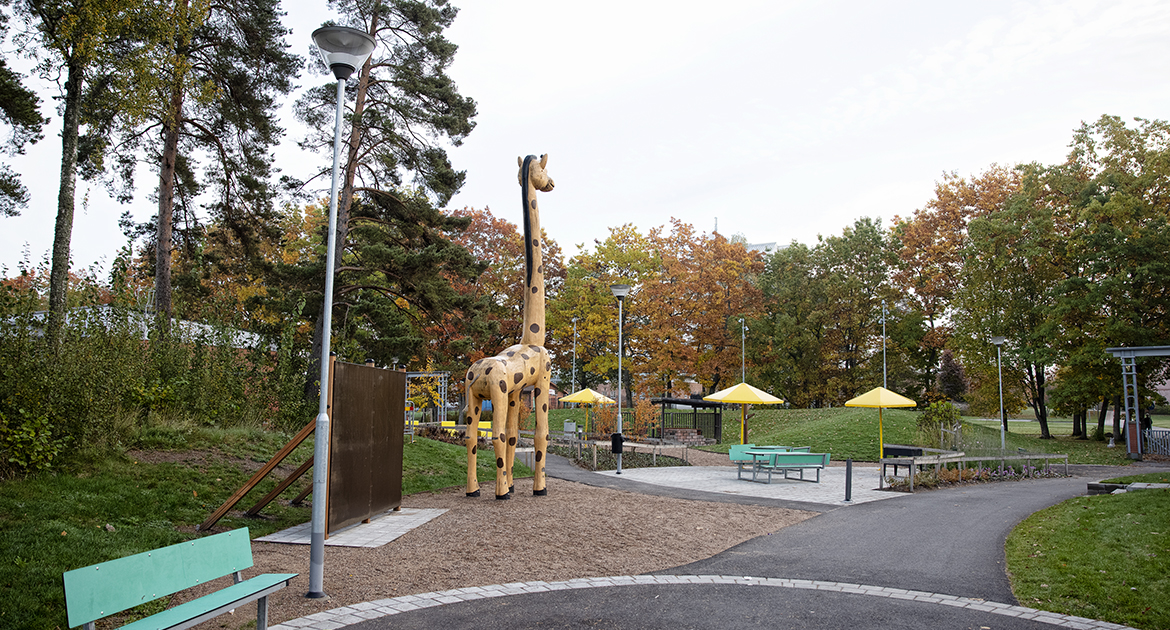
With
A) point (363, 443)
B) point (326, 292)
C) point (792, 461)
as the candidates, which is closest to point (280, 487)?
point (363, 443)

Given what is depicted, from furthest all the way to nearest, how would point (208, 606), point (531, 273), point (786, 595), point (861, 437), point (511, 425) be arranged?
1. point (861, 437)
2. point (531, 273)
3. point (511, 425)
4. point (786, 595)
5. point (208, 606)

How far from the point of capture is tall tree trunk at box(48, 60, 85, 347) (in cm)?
949

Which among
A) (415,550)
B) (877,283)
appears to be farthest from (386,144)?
(877,283)

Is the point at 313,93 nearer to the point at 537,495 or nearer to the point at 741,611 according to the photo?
the point at 537,495

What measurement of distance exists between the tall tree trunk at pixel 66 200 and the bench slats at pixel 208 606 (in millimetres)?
6699

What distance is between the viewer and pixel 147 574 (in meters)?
4.34

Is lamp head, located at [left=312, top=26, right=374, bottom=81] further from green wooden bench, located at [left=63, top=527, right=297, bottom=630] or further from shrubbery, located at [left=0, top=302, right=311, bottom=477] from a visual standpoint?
shrubbery, located at [left=0, top=302, right=311, bottom=477]

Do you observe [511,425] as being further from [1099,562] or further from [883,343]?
[883,343]

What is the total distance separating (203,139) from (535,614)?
15.7 metres

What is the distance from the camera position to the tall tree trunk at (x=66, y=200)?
31.1 feet

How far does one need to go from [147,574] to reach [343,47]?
4.56 m

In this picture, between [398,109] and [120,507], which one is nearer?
[120,507]

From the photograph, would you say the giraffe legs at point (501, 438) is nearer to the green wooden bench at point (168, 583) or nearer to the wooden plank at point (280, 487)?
the wooden plank at point (280, 487)

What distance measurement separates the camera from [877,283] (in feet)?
132
